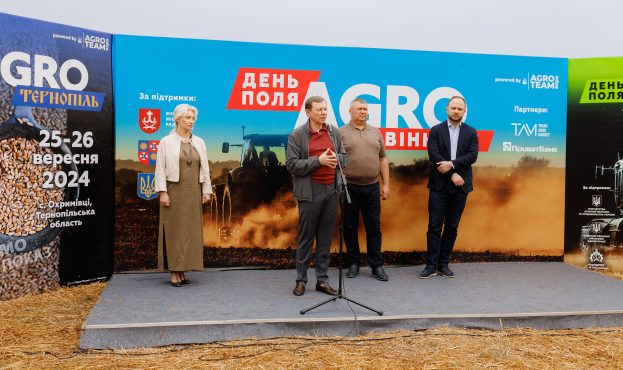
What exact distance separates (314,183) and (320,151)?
276 millimetres

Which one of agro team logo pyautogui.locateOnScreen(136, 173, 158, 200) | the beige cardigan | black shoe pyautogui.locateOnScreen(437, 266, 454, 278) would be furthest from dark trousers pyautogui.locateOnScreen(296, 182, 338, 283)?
agro team logo pyautogui.locateOnScreen(136, 173, 158, 200)

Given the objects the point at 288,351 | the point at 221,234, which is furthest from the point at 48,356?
the point at 221,234

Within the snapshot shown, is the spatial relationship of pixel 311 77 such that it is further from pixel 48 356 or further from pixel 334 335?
pixel 48 356

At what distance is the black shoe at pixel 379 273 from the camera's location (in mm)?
5438

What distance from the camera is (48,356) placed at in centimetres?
374

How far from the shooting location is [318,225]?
15.7 feet

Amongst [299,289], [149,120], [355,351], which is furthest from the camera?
[149,120]

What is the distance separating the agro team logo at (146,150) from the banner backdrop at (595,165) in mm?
4765

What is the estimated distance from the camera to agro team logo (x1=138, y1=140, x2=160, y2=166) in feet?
18.7

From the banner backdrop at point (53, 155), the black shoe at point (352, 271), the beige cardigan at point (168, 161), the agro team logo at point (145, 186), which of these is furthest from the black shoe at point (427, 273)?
the banner backdrop at point (53, 155)

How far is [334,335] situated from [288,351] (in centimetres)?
46

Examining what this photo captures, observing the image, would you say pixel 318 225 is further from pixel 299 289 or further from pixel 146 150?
pixel 146 150

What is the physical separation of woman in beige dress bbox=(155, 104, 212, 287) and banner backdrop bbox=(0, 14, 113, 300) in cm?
102

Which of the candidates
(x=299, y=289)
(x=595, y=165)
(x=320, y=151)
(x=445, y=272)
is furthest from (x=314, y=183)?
(x=595, y=165)
